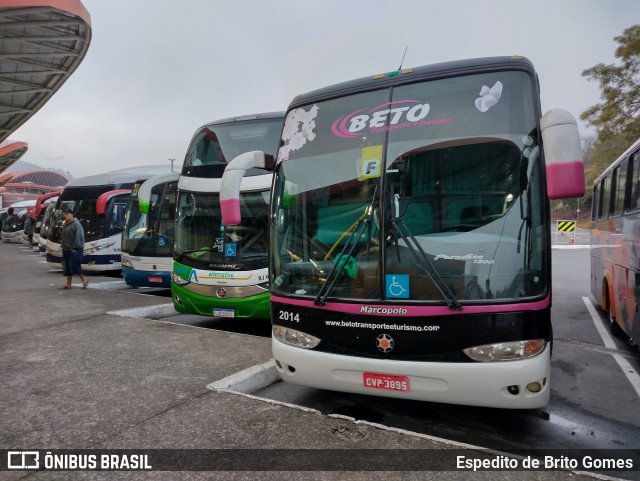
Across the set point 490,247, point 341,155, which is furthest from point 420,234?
point 341,155

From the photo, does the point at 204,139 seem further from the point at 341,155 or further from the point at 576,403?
the point at 576,403

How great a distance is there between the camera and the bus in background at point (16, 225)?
36938 millimetres

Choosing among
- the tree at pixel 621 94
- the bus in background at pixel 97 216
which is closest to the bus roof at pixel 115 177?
the bus in background at pixel 97 216

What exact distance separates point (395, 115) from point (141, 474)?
10.9 feet

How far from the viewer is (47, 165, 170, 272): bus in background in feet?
47.2

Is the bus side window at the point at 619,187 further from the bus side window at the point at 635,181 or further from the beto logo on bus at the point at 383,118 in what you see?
the beto logo on bus at the point at 383,118

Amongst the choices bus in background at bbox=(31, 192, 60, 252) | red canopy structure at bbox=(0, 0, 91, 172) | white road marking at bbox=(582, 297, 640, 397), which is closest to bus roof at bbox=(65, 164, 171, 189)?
red canopy structure at bbox=(0, 0, 91, 172)

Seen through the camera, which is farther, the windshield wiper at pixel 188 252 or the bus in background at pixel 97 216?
the bus in background at pixel 97 216

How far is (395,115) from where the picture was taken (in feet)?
13.0

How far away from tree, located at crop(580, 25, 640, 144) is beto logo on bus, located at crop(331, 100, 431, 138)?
23414 millimetres

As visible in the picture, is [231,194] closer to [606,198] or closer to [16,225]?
[606,198]

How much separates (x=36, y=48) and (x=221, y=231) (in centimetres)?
2034

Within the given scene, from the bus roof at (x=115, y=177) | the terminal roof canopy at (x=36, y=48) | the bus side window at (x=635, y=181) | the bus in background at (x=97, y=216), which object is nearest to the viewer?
the bus side window at (x=635, y=181)

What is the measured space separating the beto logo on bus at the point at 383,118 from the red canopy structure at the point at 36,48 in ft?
58.4
